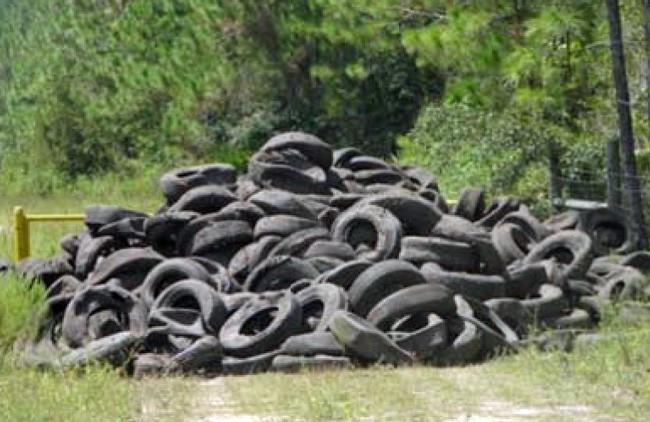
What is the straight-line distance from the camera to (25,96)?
49281 millimetres

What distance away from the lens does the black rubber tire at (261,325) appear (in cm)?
1171

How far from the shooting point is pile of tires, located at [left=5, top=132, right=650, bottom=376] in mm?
11688

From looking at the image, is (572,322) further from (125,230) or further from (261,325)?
(125,230)

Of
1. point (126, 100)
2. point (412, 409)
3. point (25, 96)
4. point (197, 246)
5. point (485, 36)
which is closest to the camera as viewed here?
point (412, 409)

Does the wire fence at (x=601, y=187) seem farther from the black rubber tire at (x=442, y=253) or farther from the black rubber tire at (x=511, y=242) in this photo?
the black rubber tire at (x=442, y=253)

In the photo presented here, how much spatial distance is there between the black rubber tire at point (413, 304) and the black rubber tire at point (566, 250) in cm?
273

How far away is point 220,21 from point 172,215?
2473 cm

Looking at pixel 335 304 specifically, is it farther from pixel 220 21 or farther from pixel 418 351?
pixel 220 21

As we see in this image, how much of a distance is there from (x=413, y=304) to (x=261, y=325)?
1356 mm

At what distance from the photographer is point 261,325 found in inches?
485

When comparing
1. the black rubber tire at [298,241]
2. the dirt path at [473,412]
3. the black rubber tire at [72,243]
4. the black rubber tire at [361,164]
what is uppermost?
the black rubber tire at [361,164]

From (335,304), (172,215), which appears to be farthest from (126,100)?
(335,304)

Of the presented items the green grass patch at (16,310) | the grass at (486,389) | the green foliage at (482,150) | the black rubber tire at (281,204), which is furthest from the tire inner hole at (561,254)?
the green foliage at (482,150)

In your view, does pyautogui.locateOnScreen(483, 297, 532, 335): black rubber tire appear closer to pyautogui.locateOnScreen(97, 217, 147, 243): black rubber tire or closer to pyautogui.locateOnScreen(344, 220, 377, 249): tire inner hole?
pyautogui.locateOnScreen(344, 220, 377, 249): tire inner hole
